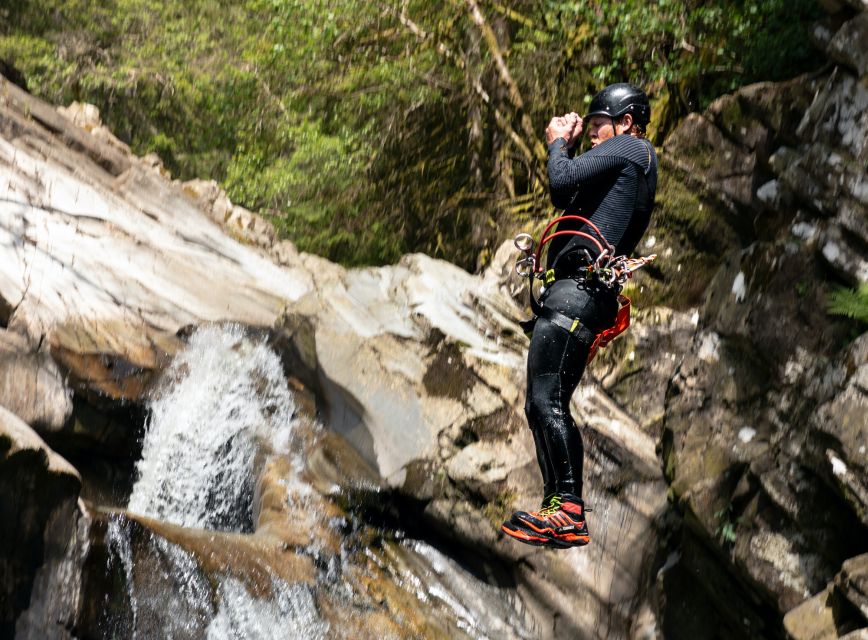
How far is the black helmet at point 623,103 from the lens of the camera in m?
4.79

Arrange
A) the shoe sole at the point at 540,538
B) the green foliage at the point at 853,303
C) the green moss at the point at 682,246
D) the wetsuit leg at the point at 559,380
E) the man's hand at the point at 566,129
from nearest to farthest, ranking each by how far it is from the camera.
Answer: the shoe sole at the point at 540,538 → the wetsuit leg at the point at 559,380 → the man's hand at the point at 566,129 → the green foliage at the point at 853,303 → the green moss at the point at 682,246

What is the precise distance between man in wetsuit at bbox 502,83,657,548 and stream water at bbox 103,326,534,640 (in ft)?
10.0

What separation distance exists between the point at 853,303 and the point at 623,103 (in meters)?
2.11

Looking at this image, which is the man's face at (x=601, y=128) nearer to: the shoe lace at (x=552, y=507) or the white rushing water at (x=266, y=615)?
the shoe lace at (x=552, y=507)

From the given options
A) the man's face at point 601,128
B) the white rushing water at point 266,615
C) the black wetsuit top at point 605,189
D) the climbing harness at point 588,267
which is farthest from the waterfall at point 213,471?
the man's face at point 601,128

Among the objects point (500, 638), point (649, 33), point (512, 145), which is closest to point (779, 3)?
point (649, 33)

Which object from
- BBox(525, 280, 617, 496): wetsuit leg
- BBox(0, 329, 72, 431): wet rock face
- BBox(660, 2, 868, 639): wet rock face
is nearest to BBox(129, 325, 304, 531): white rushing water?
BBox(0, 329, 72, 431): wet rock face

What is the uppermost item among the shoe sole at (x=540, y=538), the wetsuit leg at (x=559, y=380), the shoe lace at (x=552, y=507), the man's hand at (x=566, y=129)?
the man's hand at (x=566, y=129)

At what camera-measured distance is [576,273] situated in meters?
4.73

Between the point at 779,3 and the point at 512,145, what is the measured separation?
4815 millimetres

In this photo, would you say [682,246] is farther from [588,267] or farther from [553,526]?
[553,526]

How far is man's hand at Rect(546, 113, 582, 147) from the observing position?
4.77 m

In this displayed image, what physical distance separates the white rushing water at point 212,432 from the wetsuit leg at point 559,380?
14.3 feet

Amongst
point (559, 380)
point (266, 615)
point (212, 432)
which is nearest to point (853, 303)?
point (559, 380)
